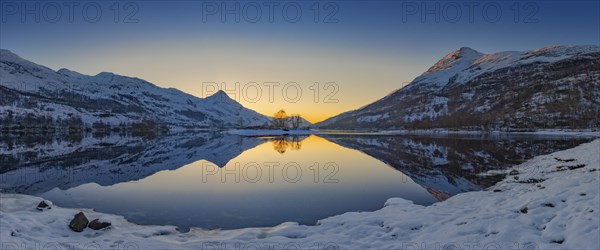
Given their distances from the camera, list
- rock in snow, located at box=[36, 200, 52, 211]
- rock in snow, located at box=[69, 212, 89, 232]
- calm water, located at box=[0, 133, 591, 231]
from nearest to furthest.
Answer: rock in snow, located at box=[69, 212, 89, 232] → rock in snow, located at box=[36, 200, 52, 211] → calm water, located at box=[0, 133, 591, 231]

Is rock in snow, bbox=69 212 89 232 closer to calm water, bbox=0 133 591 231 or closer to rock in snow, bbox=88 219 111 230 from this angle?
rock in snow, bbox=88 219 111 230

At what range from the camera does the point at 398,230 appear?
573 inches

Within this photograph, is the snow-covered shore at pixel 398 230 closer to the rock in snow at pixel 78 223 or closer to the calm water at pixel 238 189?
the rock in snow at pixel 78 223

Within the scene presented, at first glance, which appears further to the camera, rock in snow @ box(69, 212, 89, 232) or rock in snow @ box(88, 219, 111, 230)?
rock in snow @ box(88, 219, 111, 230)

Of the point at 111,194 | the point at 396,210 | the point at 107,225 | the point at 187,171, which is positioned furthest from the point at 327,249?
the point at 187,171

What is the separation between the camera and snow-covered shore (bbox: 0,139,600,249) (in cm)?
1178

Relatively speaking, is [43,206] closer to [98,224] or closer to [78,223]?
[78,223]

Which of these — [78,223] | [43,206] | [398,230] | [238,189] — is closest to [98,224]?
[78,223]

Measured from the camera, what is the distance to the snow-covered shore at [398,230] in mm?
11784

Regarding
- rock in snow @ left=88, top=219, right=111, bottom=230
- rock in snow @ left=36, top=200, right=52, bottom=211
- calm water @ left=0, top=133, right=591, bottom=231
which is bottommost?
calm water @ left=0, top=133, right=591, bottom=231

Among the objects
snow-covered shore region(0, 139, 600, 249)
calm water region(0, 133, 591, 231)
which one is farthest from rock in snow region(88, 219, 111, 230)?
calm water region(0, 133, 591, 231)

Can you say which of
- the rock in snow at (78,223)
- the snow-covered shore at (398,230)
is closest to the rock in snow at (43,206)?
the snow-covered shore at (398,230)

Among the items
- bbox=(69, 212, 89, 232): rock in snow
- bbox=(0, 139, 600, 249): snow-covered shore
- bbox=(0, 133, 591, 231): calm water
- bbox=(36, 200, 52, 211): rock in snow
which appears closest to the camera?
bbox=(0, 139, 600, 249): snow-covered shore

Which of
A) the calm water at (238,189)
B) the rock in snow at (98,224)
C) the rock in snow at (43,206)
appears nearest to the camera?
the rock in snow at (98,224)
